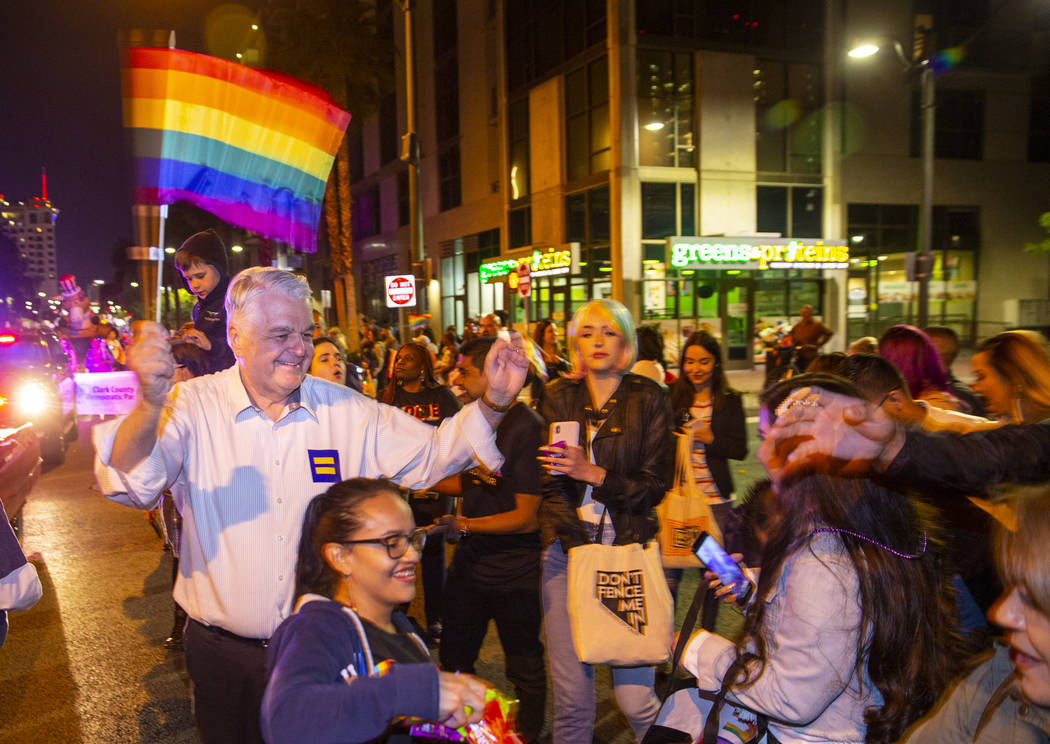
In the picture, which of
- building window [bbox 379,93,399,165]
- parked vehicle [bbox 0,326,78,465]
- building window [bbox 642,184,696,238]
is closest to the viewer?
parked vehicle [bbox 0,326,78,465]

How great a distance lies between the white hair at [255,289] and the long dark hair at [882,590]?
1.67 m

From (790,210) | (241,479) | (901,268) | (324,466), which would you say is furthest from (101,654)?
(901,268)

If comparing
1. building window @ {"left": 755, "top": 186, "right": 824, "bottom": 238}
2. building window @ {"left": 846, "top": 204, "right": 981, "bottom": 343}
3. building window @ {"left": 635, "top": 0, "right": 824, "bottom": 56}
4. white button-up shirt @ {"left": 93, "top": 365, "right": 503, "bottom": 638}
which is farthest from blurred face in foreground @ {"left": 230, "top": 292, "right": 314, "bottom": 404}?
building window @ {"left": 846, "top": 204, "right": 981, "bottom": 343}

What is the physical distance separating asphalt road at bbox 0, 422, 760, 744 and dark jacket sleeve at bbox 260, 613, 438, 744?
8.57 ft

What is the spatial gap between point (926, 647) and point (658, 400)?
167cm

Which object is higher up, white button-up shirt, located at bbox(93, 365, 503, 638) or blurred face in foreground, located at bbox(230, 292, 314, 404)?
blurred face in foreground, located at bbox(230, 292, 314, 404)

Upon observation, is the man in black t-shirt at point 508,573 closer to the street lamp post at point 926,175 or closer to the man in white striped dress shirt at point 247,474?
the man in white striped dress shirt at point 247,474

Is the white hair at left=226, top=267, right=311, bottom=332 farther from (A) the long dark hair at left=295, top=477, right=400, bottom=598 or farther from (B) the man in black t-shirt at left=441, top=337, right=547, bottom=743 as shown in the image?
(B) the man in black t-shirt at left=441, top=337, right=547, bottom=743

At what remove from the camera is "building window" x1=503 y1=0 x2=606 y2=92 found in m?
22.6

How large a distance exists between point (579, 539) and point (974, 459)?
62.5 inches

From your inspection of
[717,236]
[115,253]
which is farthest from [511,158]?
[115,253]

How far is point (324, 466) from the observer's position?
2.42m

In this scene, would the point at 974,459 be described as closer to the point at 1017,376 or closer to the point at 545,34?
the point at 1017,376

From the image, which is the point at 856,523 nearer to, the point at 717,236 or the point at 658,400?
the point at 658,400
